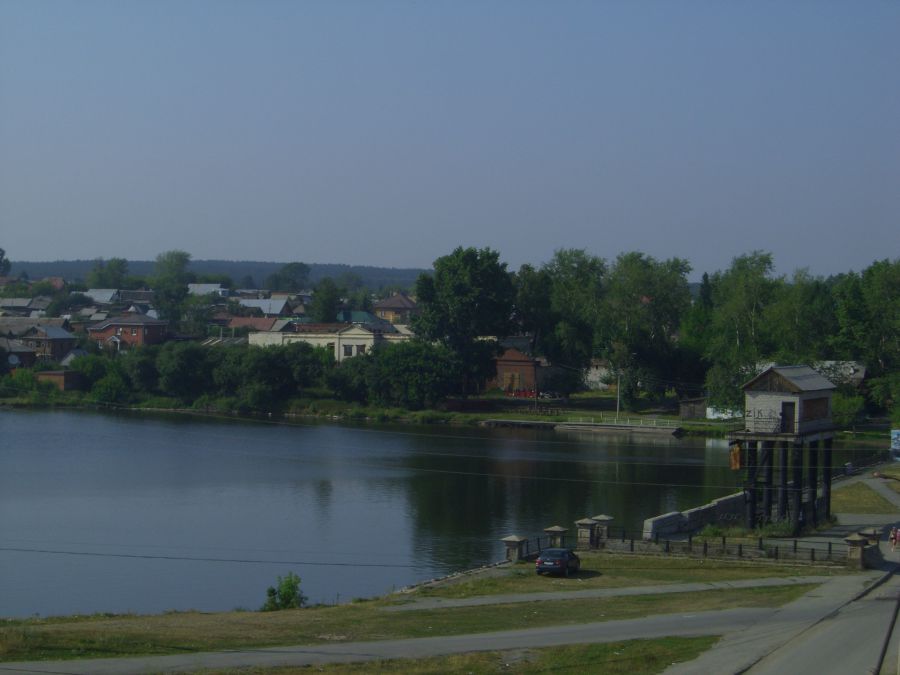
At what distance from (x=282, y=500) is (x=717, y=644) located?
35.2 m

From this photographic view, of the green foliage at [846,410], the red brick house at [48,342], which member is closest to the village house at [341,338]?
the red brick house at [48,342]

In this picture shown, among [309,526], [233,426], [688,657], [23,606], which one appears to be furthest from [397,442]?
[688,657]

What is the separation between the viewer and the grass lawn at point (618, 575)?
31.7 m

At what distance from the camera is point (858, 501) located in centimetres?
4903

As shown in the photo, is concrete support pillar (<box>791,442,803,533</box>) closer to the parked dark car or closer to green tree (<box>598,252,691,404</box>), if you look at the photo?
the parked dark car

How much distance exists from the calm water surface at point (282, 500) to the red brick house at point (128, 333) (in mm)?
37864

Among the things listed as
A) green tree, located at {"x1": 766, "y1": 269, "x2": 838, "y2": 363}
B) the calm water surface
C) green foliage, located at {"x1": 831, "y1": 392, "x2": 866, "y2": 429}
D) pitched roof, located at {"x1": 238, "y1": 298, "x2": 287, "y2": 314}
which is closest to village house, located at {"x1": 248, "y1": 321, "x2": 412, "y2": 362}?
the calm water surface

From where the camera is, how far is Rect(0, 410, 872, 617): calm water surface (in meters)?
39.6

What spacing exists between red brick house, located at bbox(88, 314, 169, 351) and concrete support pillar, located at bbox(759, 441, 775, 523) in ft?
314

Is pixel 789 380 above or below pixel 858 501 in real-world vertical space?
above

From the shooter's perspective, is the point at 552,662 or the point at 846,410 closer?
the point at 552,662

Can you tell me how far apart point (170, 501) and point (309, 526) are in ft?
30.8

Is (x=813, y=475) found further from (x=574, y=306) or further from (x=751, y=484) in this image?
(x=574, y=306)

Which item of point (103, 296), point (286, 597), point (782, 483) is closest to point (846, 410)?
point (782, 483)
